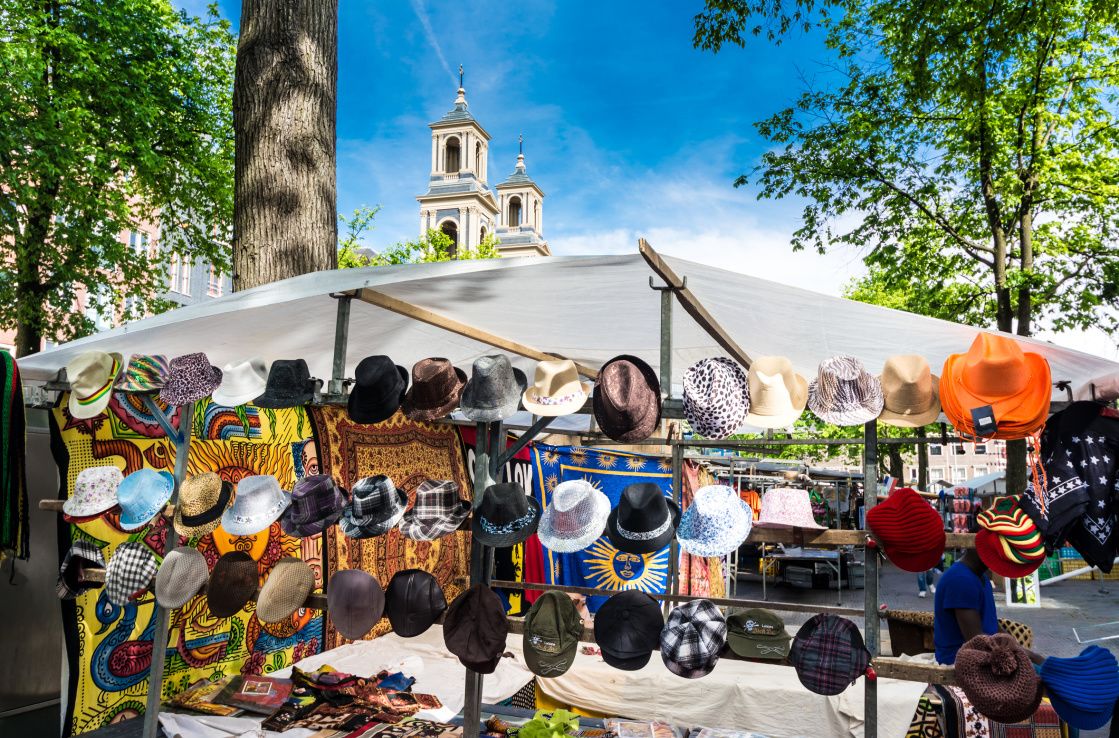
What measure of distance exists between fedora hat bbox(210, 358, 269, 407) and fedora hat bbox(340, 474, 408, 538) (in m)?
0.77

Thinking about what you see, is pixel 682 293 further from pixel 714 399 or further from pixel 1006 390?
pixel 1006 390

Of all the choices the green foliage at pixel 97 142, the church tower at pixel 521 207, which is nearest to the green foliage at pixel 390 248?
the green foliage at pixel 97 142

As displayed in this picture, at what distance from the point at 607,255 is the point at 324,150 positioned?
3.70 m

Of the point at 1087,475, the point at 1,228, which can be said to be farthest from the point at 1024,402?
the point at 1,228

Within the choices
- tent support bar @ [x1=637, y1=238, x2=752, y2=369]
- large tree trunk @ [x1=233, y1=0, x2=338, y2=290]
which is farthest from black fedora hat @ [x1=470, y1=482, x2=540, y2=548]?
large tree trunk @ [x1=233, y1=0, x2=338, y2=290]

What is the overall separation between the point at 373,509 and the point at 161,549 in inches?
99.1

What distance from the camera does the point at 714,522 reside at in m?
3.19

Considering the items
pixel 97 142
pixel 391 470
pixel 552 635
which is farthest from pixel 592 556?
pixel 97 142

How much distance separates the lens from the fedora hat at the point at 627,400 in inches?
118

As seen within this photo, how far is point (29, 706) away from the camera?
5238 mm

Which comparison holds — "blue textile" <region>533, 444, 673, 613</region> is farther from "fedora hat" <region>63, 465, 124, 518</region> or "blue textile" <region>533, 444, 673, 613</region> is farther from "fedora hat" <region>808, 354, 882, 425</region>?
"fedora hat" <region>808, 354, 882, 425</region>

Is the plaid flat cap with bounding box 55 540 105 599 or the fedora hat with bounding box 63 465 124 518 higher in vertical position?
the fedora hat with bounding box 63 465 124 518

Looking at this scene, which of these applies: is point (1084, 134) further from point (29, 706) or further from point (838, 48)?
point (29, 706)

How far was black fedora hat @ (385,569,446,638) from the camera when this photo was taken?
3.31m
